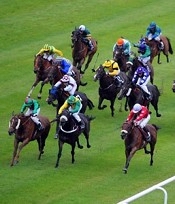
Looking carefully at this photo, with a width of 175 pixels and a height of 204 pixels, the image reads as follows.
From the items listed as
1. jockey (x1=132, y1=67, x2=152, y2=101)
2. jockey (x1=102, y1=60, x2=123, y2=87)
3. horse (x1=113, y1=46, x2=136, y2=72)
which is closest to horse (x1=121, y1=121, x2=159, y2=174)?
jockey (x1=132, y1=67, x2=152, y2=101)

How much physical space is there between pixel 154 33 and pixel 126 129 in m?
9.30

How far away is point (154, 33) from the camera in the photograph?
1153 inches

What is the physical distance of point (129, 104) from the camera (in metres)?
24.5

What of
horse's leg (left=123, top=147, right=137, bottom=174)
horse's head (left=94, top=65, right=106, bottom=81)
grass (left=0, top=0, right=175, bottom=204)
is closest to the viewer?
grass (left=0, top=0, right=175, bottom=204)

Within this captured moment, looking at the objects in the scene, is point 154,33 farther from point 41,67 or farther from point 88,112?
point 88,112

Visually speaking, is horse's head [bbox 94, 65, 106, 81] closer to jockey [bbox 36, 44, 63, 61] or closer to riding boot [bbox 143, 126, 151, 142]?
jockey [bbox 36, 44, 63, 61]

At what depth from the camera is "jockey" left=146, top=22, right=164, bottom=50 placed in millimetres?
29047

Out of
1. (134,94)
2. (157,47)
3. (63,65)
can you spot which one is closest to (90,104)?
(63,65)

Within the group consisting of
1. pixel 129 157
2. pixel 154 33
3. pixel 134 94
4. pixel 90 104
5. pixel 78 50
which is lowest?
pixel 129 157

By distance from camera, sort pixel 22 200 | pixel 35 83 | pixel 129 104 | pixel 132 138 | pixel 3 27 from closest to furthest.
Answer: pixel 22 200
pixel 132 138
pixel 129 104
pixel 35 83
pixel 3 27

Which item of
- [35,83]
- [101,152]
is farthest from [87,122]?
[35,83]

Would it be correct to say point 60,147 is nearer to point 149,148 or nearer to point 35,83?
point 149,148

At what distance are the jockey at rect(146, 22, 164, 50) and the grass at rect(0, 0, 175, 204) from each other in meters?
0.97

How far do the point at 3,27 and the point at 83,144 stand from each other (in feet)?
38.8
